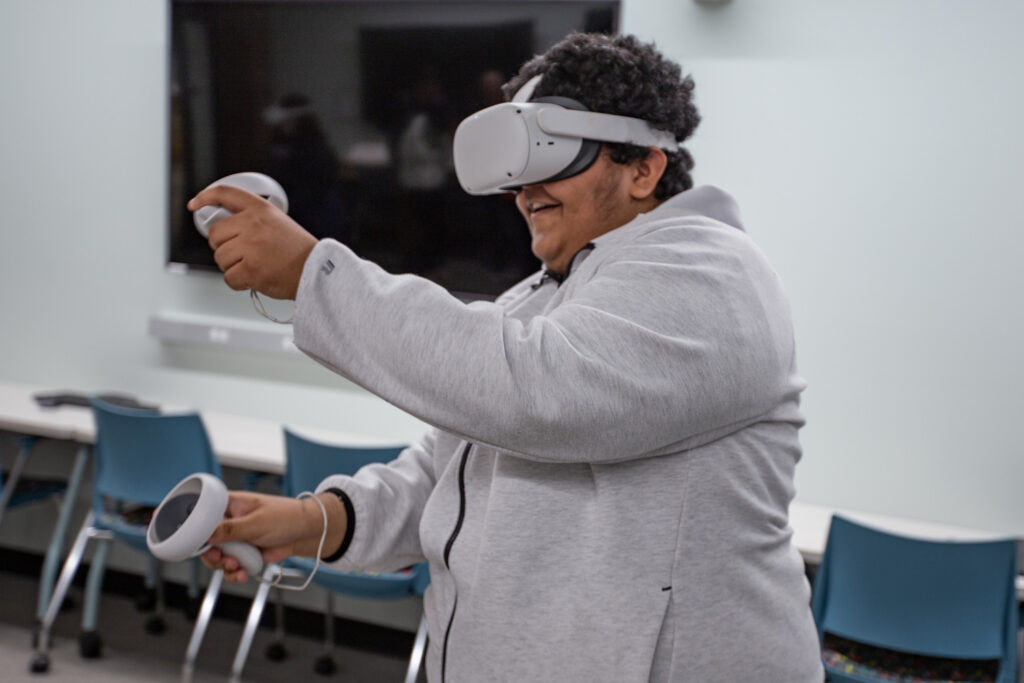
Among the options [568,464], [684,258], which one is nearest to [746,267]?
[684,258]

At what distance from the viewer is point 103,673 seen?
135 inches

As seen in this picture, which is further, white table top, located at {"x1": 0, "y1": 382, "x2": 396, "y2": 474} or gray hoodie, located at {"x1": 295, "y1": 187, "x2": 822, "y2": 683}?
white table top, located at {"x1": 0, "y1": 382, "x2": 396, "y2": 474}

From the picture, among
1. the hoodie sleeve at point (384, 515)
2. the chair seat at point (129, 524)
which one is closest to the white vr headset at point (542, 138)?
the hoodie sleeve at point (384, 515)

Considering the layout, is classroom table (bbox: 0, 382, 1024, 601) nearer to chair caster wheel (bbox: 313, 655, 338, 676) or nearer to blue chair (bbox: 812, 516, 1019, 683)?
blue chair (bbox: 812, 516, 1019, 683)

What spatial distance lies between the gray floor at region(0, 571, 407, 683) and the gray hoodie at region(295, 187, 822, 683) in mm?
2542

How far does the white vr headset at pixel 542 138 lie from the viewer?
1109mm

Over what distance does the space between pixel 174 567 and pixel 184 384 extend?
2.51 ft

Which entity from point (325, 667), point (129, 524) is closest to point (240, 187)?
point (129, 524)

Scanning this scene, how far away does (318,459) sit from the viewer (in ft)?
9.52

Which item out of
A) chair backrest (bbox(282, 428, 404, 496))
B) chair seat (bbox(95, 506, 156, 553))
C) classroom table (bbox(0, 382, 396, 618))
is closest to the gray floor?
classroom table (bbox(0, 382, 396, 618))

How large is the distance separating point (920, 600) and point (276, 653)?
2250mm

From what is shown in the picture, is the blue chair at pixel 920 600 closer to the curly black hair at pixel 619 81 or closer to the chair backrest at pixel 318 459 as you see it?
the chair backrest at pixel 318 459

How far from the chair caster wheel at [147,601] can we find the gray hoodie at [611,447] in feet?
10.4

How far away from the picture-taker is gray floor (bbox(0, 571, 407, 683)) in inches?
135
